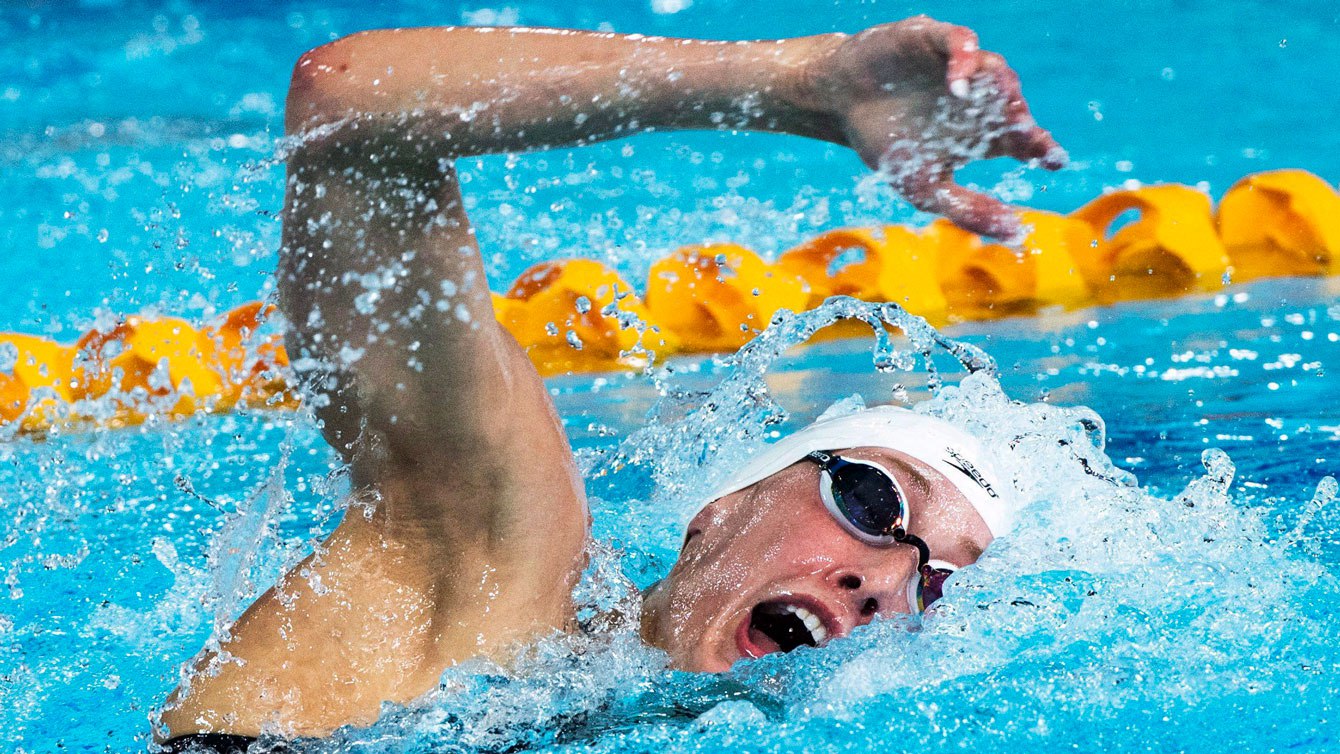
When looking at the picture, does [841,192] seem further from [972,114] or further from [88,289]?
[972,114]

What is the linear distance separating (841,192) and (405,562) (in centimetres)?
381

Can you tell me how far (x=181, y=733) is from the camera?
1.35 m

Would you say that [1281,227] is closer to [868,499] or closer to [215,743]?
[868,499]

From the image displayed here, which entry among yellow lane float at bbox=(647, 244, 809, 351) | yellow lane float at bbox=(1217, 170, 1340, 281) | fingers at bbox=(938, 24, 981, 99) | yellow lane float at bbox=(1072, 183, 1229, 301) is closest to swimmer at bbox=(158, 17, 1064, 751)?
fingers at bbox=(938, 24, 981, 99)

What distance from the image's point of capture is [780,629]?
63.3 inches

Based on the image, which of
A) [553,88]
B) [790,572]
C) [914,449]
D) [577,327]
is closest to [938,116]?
[553,88]

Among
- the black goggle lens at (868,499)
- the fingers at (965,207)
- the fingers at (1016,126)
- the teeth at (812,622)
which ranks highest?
the black goggle lens at (868,499)

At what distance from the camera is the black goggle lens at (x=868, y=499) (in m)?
1.63

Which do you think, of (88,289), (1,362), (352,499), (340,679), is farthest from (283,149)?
(88,289)

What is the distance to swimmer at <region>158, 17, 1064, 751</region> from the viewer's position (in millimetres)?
1047

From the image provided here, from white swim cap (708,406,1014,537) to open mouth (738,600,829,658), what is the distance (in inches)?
10.2

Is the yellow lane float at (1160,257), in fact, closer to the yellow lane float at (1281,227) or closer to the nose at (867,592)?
the yellow lane float at (1281,227)

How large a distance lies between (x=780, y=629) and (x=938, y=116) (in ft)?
2.67

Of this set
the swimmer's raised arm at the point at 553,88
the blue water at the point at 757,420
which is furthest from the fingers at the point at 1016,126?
the blue water at the point at 757,420
